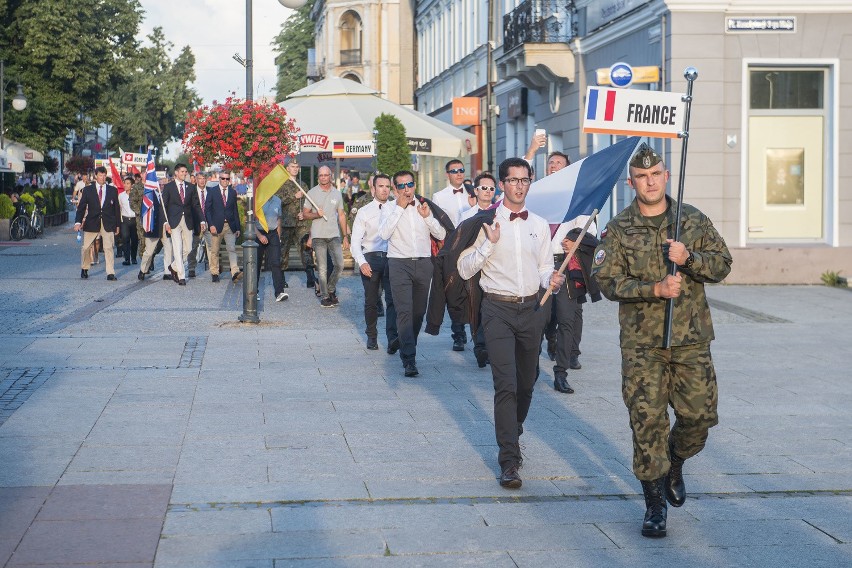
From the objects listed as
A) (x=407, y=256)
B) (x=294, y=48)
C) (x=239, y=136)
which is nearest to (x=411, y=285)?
(x=407, y=256)

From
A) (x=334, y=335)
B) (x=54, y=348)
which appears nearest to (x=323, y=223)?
(x=334, y=335)

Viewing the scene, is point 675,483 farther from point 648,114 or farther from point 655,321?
point 648,114

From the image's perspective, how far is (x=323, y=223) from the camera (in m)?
17.3

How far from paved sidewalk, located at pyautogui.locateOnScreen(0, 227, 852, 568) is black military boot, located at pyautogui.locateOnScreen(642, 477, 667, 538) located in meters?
0.07

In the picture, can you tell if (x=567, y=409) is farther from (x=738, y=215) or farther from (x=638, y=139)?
(x=738, y=215)

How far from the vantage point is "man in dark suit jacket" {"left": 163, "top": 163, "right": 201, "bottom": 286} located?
20828 mm

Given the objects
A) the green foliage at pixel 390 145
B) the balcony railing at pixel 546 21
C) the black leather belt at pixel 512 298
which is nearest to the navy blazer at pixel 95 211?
the green foliage at pixel 390 145

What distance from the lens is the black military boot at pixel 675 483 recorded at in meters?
6.34

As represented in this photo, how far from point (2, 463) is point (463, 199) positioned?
7189 mm

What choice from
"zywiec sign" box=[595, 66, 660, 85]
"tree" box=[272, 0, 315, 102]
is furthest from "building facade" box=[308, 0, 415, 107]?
"zywiec sign" box=[595, 66, 660, 85]

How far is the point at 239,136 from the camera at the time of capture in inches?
704

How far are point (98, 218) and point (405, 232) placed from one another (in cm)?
1124

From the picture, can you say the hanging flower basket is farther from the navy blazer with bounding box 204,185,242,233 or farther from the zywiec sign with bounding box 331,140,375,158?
the zywiec sign with bounding box 331,140,375,158

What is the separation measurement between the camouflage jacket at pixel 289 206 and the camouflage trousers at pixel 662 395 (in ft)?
43.9
